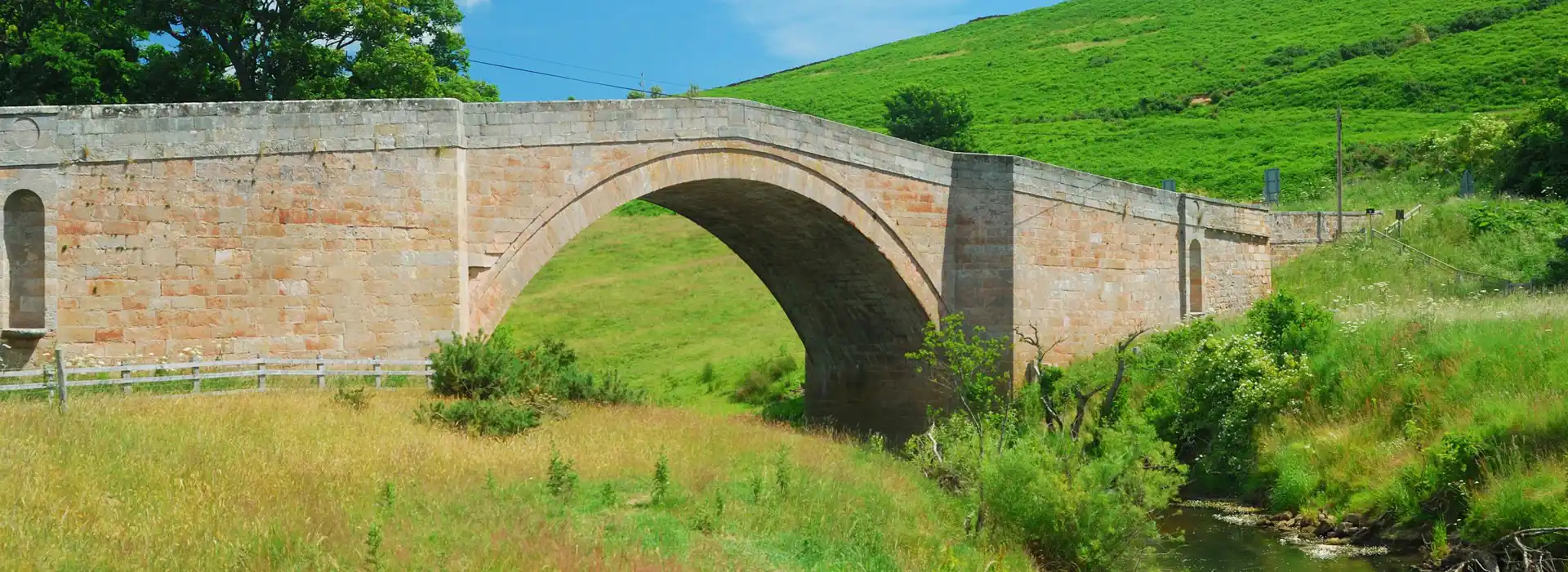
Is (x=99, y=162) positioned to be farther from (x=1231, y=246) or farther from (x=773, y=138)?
(x=1231, y=246)

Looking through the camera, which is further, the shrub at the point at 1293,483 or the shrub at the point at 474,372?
the shrub at the point at 1293,483

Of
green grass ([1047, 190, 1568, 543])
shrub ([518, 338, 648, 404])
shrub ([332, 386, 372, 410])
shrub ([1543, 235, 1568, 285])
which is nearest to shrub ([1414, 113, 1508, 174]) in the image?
shrub ([1543, 235, 1568, 285])

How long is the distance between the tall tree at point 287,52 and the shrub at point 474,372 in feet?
40.2

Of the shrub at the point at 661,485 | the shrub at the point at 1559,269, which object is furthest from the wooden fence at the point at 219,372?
the shrub at the point at 1559,269

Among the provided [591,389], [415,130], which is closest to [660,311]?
[591,389]

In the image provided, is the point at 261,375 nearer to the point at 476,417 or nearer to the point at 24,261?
the point at 476,417

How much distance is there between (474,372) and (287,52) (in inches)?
546

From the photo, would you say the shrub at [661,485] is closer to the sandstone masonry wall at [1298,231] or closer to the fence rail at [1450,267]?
the fence rail at [1450,267]

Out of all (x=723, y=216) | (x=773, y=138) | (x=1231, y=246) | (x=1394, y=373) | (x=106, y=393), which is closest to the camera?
(x=106, y=393)

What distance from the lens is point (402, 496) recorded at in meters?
9.97

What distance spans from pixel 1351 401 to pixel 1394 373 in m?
0.67

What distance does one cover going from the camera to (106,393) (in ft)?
45.4

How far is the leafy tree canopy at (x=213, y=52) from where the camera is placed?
25500 millimetres

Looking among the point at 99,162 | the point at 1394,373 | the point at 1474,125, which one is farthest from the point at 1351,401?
the point at 1474,125
